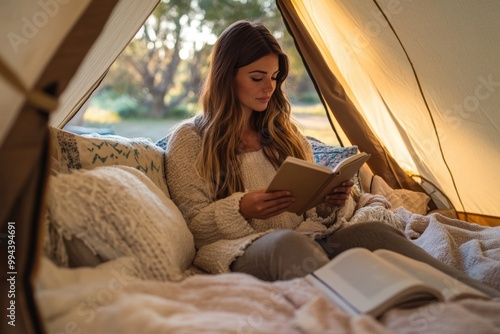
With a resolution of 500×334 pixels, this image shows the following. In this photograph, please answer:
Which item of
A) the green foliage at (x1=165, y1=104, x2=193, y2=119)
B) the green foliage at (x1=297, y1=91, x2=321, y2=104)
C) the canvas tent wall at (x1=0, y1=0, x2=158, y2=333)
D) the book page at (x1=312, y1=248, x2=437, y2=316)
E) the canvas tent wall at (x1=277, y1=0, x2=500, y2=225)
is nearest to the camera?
the canvas tent wall at (x1=0, y1=0, x2=158, y2=333)

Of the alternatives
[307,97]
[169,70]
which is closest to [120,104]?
[169,70]

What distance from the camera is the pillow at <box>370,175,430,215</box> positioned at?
231 cm

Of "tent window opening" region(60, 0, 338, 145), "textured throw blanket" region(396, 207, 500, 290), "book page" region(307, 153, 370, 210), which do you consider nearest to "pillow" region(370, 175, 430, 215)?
"textured throw blanket" region(396, 207, 500, 290)

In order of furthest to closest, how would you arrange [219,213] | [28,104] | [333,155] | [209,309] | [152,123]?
[152,123], [333,155], [219,213], [209,309], [28,104]

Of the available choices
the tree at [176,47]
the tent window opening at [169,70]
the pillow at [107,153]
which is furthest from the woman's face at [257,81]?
the tree at [176,47]

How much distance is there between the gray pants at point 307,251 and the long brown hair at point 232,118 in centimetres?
35

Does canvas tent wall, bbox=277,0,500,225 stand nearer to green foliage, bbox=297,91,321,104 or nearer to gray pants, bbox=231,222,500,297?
gray pants, bbox=231,222,500,297

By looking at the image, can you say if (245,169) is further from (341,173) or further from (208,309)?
(208,309)

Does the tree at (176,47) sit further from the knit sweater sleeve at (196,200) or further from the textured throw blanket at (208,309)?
the textured throw blanket at (208,309)

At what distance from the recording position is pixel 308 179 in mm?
1530

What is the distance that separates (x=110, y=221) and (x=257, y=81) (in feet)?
2.55

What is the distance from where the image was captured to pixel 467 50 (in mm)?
1940

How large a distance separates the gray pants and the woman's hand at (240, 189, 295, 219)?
0.39 feet

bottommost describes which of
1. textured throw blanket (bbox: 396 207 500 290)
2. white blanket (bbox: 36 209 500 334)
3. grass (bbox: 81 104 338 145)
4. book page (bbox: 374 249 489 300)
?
grass (bbox: 81 104 338 145)
